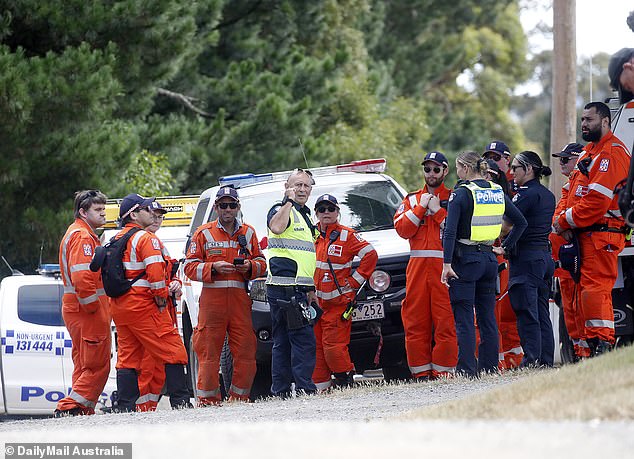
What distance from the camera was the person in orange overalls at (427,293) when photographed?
11047 mm

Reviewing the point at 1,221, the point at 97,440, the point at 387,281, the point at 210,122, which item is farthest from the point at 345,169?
the point at 210,122

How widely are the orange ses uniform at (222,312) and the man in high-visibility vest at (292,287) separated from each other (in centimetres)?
39

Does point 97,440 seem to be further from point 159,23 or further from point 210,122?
point 210,122

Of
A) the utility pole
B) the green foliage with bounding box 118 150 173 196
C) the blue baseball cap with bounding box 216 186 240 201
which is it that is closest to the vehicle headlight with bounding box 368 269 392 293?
the blue baseball cap with bounding box 216 186 240 201

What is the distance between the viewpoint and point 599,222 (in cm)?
1019

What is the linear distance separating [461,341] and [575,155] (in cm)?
236

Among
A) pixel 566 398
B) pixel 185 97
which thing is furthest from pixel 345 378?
pixel 185 97

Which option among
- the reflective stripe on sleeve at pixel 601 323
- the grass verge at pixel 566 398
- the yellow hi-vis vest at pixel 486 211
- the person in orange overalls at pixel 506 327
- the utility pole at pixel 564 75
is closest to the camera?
the grass verge at pixel 566 398

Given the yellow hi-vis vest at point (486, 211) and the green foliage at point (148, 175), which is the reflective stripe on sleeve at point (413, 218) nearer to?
the yellow hi-vis vest at point (486, 211)

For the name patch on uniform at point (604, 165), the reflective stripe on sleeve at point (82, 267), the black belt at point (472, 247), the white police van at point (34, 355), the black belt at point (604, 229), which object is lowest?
the white police van at point (34, 355)

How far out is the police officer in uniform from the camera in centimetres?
1098

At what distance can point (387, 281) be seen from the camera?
459 inches

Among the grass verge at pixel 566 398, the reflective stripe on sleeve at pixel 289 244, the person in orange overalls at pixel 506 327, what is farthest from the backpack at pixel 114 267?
the grass verge at pixel 566 398

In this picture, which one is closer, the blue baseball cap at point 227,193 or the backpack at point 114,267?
the backpack at point 114,267
